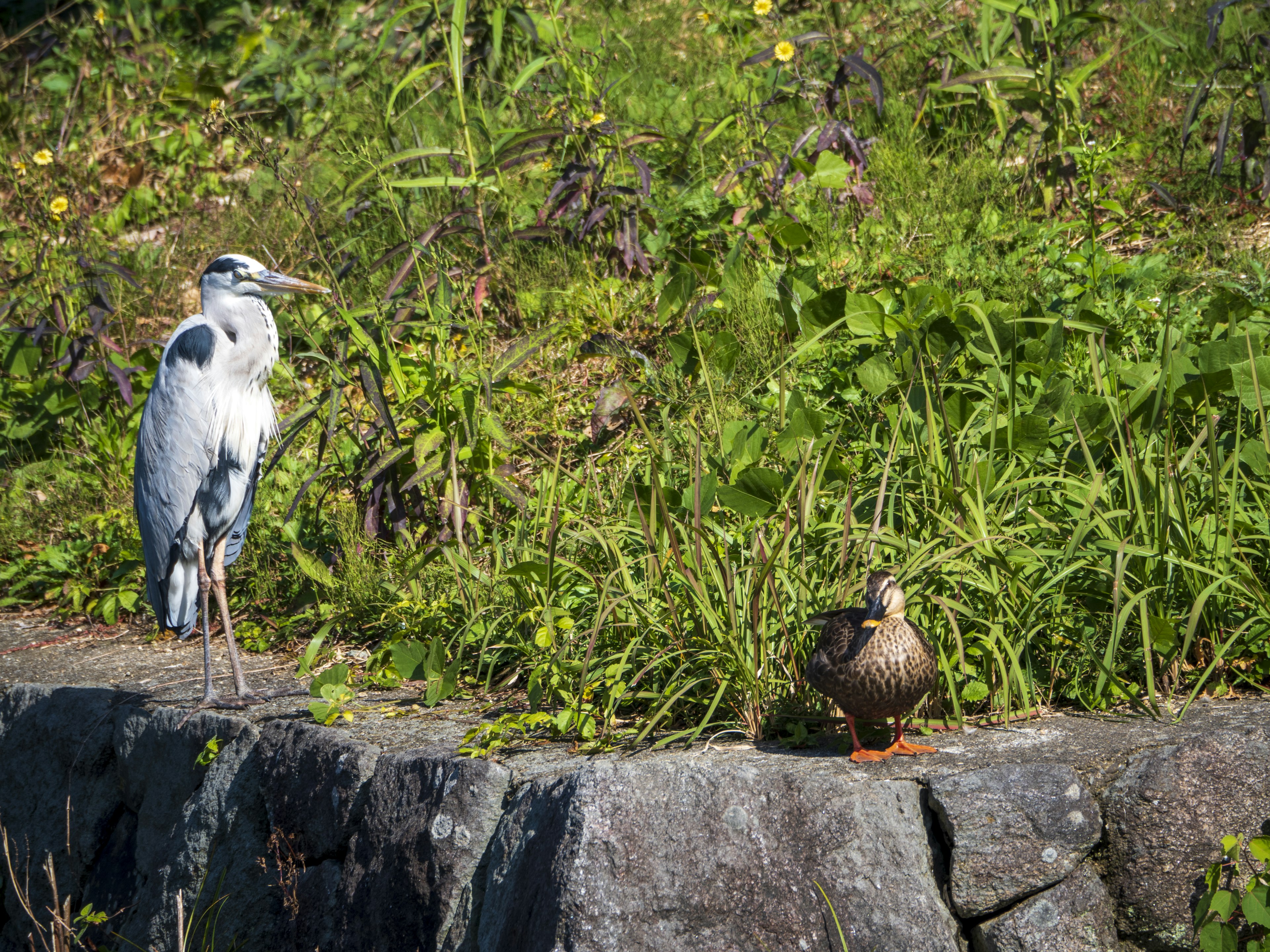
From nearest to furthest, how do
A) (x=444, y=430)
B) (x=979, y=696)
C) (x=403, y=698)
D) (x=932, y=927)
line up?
(x=932, y=927) → (x=979, y=696) → (x=403, y=698) → (x=444, y=430)

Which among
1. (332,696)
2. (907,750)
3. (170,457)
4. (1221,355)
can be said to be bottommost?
(907,750)

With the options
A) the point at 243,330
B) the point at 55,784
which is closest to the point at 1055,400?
the point at 243,330

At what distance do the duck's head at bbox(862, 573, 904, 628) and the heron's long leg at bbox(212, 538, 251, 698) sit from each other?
82.2 inches

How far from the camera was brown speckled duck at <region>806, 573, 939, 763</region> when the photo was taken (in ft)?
6.88

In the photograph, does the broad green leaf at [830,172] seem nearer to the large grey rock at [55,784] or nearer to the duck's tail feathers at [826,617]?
the duck's tail feathers at [826,617]

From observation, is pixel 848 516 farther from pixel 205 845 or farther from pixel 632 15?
pixel 632 15

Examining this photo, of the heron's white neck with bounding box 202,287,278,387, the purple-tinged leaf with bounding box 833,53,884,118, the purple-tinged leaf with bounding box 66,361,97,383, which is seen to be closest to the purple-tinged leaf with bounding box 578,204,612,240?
the purple-tinged leaf with bounding box 833,53,884,118

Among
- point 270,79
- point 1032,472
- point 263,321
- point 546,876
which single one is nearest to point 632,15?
point 270,79

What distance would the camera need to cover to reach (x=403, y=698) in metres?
3.07

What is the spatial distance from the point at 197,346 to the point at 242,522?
69cm

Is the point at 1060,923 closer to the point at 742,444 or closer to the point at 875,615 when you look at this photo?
the point at 875,615

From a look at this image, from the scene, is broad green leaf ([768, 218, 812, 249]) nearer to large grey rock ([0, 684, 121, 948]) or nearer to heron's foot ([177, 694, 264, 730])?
heron's foot ([177, 694, 264, 730])

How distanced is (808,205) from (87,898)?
13.2ft

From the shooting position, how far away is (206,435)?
349 cm
